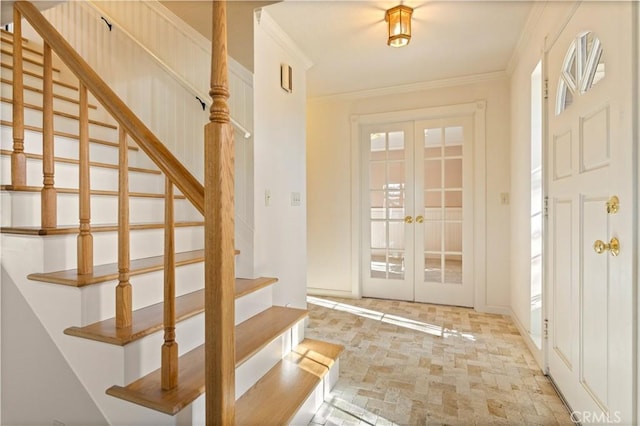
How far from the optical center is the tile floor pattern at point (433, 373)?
1745mm

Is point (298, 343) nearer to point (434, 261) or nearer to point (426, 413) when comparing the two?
point (426, 413)

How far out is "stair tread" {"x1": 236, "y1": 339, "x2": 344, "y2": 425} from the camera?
1.44 meters

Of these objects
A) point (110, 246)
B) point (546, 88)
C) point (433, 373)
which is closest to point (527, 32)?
point (546, 88)

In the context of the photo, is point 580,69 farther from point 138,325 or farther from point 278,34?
point 138,325

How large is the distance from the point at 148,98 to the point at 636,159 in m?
3.05

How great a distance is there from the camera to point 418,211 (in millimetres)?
3805

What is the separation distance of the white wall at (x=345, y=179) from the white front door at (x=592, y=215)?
139 cm

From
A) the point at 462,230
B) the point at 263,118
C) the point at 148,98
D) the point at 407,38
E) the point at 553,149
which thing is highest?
the point at 407,38

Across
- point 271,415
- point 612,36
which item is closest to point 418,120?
point 612,36

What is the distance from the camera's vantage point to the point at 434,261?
148 inches

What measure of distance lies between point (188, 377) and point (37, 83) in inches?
103

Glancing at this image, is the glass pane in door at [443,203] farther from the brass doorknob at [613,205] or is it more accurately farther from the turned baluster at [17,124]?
the turned baluster at [17,124]

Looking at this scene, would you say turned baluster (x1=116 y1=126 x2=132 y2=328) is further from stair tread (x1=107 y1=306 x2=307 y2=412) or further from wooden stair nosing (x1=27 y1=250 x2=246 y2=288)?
stair tread (x1=107 y1=306 x2=307 y2=412)

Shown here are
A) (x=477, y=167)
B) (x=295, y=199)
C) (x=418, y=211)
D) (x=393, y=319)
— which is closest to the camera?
(x=295, y=199)
